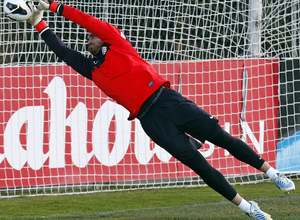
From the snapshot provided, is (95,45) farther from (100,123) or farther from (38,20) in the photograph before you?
(100,123)

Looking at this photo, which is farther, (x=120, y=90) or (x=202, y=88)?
(x=202, y=88)

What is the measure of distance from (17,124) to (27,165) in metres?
0.69

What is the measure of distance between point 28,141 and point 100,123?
121 cm

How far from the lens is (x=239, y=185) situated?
745 cm

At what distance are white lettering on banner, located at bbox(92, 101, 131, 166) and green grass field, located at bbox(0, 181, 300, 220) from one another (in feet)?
2.04

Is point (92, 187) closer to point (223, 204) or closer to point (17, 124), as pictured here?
point (17, 124)

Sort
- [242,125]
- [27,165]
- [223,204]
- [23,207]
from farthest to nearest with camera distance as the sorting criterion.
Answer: [242,125] → [27,165] → [23,207] → [223,204]

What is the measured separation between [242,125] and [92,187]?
9.18 feet

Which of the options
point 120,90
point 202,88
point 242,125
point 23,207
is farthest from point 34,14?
point 242,125

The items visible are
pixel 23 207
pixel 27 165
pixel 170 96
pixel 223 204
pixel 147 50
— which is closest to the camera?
pixel 170 96

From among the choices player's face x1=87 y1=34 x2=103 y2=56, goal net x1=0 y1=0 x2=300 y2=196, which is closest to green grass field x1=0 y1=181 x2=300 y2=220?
goal net x1=0 y1=0 x2=300 y2=196

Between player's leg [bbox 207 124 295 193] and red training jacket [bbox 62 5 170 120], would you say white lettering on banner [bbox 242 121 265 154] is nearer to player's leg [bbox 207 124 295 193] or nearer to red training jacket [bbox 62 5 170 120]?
player's leg [bbox 207 124 295 193]

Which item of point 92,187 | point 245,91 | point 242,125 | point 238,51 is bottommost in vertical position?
point 92,187

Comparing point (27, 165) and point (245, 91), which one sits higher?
point (245, 91)
